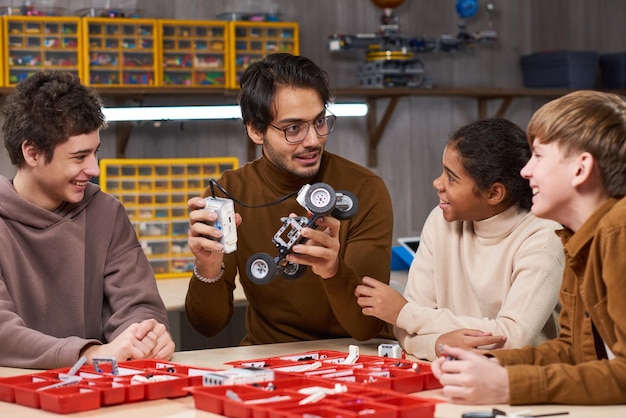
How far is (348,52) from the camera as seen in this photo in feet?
16.7

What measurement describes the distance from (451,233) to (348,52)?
2944 mm

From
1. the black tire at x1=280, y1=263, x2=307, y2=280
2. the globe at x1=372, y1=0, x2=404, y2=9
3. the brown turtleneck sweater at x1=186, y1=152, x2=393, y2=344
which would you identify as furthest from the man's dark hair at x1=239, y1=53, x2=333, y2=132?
the globe at x1=372, y1=0, x2=404, y2=9

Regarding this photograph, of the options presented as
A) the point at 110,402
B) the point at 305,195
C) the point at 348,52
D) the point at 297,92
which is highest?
the point at 348,52

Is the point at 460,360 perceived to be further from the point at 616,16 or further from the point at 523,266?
the point at 616,16

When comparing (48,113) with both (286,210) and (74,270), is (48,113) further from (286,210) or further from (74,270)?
(286,210)

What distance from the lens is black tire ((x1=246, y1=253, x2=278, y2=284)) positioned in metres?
2.00

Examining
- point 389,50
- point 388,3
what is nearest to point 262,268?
point 389,50

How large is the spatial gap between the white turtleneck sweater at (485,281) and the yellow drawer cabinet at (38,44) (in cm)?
237

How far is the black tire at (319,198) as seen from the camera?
1.95 m

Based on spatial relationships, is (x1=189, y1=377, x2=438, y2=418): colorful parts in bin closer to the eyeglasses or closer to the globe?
the eyeglasses

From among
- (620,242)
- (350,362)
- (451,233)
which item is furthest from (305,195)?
(620,242)

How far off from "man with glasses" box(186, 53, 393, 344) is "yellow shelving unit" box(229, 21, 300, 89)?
1.99 m

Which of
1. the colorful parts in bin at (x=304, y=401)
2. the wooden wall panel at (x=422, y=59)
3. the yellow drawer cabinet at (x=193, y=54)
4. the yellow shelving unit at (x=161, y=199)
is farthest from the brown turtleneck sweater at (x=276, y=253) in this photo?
the wooden wall panel at (x=422, y=59)

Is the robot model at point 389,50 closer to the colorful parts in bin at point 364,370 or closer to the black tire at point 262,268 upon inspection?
the black tire at point 262,268
